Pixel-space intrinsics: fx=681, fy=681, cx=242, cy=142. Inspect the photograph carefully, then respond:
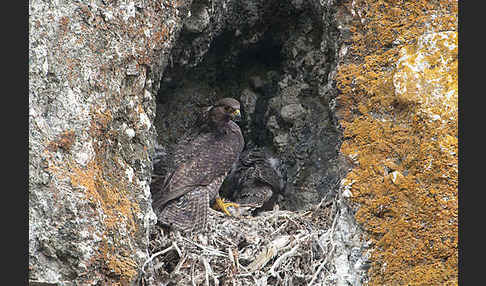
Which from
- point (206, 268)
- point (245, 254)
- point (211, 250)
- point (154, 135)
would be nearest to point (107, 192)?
point (154, 135)

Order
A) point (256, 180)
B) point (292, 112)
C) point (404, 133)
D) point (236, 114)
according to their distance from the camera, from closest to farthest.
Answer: point (404, 133) → point (236, 114) → point (292, 112) → point (256, 180)

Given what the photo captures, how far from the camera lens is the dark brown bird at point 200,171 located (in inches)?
197

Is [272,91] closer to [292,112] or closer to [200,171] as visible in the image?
[292,112]

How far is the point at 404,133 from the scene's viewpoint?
4262 mm

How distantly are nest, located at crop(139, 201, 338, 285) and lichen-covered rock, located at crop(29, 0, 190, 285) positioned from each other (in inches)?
13.5

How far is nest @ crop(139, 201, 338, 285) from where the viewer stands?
14.6ft

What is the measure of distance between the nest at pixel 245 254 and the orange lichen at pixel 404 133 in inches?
18.9

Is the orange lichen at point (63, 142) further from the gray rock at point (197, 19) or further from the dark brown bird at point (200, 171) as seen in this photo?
the gray rock at point (197, 19)

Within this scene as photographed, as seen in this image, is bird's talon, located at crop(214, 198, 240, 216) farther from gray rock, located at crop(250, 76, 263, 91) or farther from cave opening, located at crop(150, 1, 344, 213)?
gray rock, located at crop(250, 76, 263, 91)

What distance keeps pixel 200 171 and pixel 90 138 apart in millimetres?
1465

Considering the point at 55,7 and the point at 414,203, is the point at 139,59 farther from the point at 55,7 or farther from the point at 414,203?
the point at 414,203

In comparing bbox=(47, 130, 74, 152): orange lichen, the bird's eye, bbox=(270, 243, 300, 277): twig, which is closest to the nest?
bbox=(270, 243, 300, 277): twig

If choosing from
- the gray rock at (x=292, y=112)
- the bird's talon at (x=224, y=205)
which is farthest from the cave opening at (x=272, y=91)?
the bird's talon at (x=224, y=205)

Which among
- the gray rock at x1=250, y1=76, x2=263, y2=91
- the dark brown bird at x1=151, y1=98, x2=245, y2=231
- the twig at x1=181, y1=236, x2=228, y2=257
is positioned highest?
the gray rock at x1=250, y1=76, x2=263, y2=91
